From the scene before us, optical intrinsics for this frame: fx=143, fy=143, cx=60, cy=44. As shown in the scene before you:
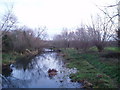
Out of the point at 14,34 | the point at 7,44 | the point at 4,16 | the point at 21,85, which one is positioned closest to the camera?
the point at 21,85

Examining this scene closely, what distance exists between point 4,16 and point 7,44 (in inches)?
200

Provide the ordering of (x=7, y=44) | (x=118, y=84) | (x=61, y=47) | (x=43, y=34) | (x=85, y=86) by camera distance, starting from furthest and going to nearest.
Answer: (x=43, y=34)
(x=61, y=47)
(x=7, y=44)
(x=85, y=86)
(x=118, y=84)

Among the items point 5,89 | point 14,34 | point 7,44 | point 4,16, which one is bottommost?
point 5,89

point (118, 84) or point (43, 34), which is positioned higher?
point (43, 34)

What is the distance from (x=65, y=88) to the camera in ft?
27.2

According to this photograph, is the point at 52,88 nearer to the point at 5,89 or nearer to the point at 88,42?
the point at 5,89

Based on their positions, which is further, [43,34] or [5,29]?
[43,34]

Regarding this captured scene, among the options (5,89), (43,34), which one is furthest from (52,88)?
(43,34)

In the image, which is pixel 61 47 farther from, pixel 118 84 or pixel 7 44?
pixel 118 84

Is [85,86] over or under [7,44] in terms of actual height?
under

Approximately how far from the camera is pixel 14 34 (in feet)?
82.7

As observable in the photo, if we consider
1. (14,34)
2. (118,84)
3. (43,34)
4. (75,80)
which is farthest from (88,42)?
(43,34)

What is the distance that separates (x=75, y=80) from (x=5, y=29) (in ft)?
47.5

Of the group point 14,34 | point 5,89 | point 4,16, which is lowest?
point 5,89
